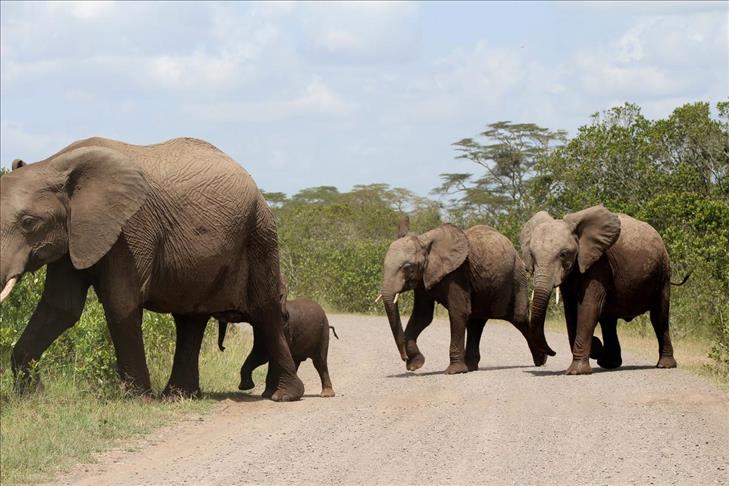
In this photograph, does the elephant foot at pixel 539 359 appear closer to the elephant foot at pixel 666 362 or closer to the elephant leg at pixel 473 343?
the elephant leg at pixel 473 343

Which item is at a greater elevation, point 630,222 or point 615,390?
point 630,222

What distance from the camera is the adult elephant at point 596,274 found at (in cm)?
1505

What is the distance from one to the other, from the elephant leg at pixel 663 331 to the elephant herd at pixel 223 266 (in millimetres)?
18

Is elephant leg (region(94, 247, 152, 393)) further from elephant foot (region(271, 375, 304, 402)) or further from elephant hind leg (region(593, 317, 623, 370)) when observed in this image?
elephant hind leg (region(593, 317, 623, 370))

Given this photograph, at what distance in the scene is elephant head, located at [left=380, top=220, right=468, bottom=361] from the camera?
15727 mm

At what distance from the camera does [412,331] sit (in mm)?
16391

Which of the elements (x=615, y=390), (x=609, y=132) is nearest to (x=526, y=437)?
(x=615, y=390)

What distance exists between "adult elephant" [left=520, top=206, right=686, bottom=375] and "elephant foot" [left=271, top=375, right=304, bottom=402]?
3.29 m

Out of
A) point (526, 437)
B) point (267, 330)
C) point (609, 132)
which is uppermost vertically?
point (609, 132)

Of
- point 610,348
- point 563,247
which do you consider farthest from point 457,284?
point 610,348

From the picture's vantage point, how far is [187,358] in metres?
12.8

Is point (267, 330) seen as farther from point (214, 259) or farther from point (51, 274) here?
point (51, 274)

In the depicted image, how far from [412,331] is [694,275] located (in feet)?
22.9

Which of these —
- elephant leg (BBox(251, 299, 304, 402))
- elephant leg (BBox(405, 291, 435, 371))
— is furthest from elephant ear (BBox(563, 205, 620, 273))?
elephant leg (BBox(251, 299, 304, 402))
